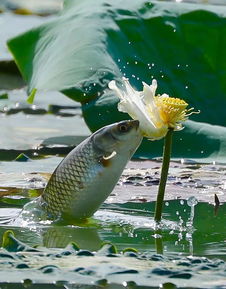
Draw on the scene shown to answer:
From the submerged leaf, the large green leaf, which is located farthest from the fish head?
the large green leaf

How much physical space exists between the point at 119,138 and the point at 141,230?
0.87 feet

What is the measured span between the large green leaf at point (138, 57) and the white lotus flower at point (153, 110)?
107 cm

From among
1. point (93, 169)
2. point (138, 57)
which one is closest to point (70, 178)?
point (93, 169)

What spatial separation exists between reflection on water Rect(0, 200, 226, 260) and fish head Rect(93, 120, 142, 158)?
222 millimetres

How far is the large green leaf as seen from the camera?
436 centimetres

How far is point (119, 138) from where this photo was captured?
3.24 m

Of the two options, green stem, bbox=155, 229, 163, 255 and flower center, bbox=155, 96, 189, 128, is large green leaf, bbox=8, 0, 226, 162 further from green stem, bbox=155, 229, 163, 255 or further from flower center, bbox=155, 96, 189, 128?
flower center, bbox=155, 96, 189, 128

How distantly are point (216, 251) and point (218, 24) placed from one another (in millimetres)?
2066

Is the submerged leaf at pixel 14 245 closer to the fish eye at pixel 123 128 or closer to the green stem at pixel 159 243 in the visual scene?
the green stem at pixel 159 243

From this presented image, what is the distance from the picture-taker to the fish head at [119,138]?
10.6 ft

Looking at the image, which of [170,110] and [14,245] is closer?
[14,245]

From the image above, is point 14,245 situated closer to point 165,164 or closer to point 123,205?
point 165,164

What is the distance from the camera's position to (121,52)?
15.3 feet

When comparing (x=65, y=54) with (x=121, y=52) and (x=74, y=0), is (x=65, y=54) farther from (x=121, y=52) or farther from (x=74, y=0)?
(x=74, y=0)
